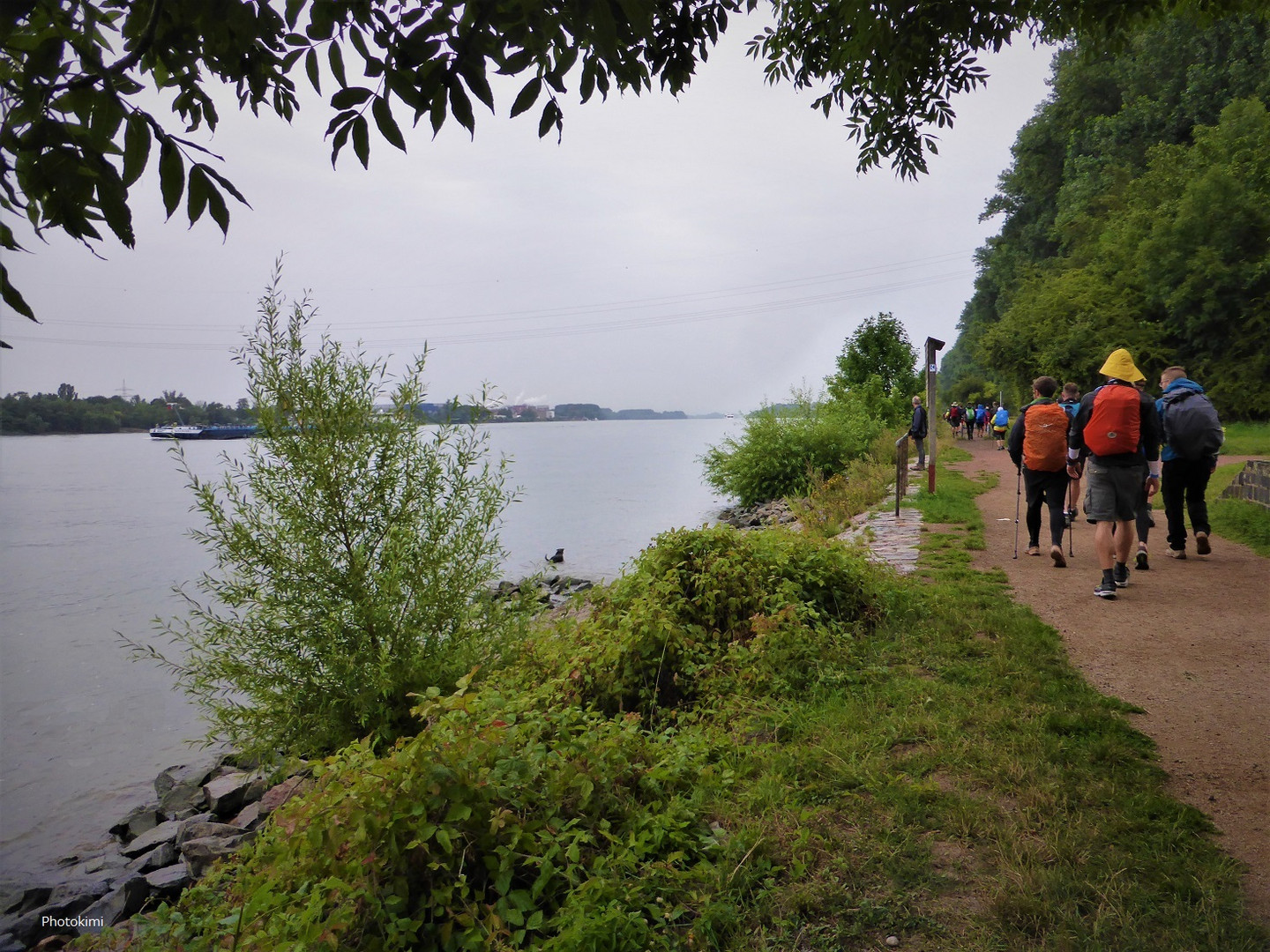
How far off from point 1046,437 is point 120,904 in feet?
30.7

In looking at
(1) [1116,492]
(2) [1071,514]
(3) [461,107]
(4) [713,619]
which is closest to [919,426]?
(2) [1071,514]

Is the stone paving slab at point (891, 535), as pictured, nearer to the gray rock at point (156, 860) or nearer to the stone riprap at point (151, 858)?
the stone riprap at point (151, 858)

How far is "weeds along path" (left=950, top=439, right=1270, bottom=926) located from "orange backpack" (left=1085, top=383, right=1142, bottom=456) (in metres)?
1.41

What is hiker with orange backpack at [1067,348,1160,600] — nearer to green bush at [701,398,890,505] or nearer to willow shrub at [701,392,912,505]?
willow shrub at [701,392,912,505]

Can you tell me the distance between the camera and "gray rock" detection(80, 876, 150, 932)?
5145 mm

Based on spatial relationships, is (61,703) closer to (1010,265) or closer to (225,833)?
(225,833)

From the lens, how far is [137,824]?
7207 mm

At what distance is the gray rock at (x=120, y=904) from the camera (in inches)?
203

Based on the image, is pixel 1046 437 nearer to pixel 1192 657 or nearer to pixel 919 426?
pixel 1192 657

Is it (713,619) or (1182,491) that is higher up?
(1182,491)

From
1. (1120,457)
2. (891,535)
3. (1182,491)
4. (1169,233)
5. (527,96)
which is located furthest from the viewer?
(1169,233)

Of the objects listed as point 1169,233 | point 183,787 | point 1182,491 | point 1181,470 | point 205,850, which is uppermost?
point 1169,233

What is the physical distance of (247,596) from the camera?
21.8 ft

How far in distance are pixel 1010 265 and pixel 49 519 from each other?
61.4 meters
